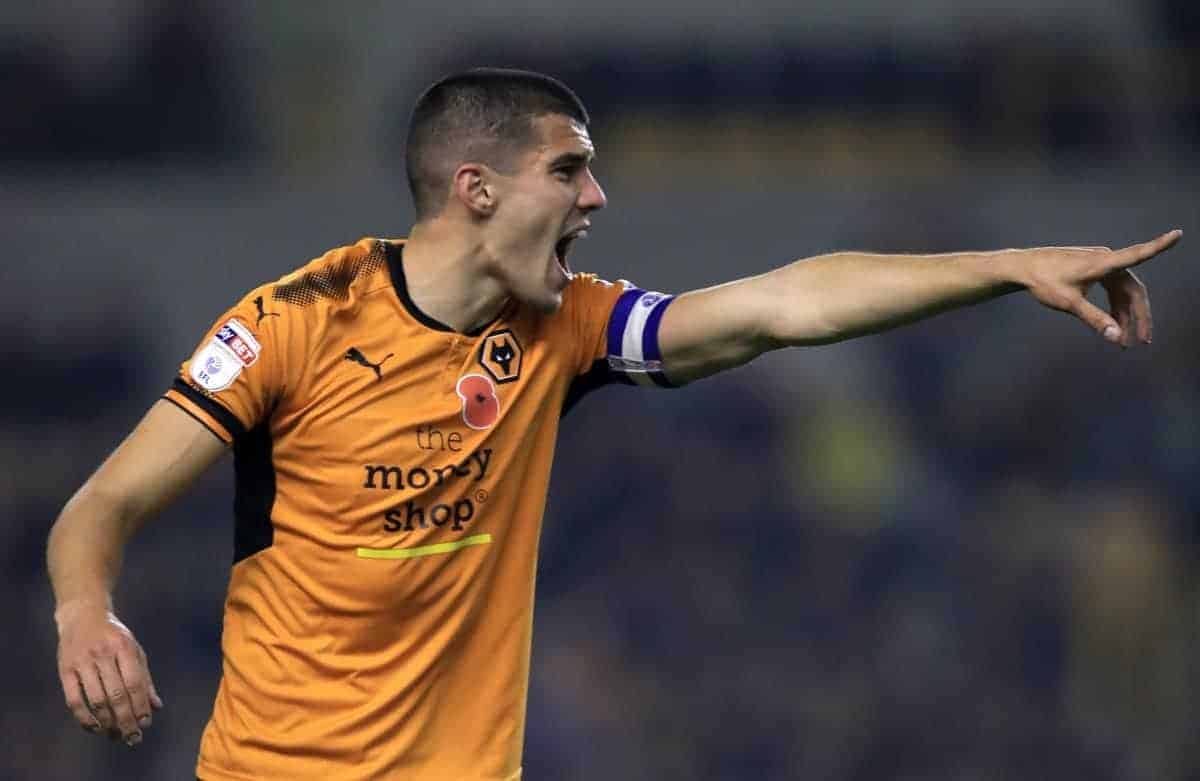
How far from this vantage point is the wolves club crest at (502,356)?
3680mm

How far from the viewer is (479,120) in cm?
373

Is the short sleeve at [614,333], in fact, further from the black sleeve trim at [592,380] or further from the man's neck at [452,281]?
the man's neck at [452,281]

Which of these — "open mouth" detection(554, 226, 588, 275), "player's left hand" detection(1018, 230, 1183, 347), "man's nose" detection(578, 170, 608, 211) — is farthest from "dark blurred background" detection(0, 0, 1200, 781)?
"player's left hand" detection(1018, 230, 1183, 347)

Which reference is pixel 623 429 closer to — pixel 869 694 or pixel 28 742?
pixel 869 694

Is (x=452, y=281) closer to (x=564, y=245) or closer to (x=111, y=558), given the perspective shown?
(x=564, y=245)

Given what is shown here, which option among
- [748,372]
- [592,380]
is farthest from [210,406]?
[748,372]

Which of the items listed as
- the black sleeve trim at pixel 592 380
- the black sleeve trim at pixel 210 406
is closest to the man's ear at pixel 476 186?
the black sleeve trim at pixel 592 380

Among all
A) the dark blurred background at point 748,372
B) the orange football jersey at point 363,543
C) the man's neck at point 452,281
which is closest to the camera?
the orange football jersey at point 363,543

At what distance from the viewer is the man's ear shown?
369cm

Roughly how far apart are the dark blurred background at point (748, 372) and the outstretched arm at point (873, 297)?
3.61 m

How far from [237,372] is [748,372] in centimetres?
503

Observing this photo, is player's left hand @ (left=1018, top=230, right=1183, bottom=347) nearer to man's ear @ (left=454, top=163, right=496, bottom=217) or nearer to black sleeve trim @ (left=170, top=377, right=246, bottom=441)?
man's ear @ (left=454, top=163, right=496, bottom=217)

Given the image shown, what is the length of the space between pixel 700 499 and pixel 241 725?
4.50 m

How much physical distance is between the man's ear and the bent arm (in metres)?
0.67
